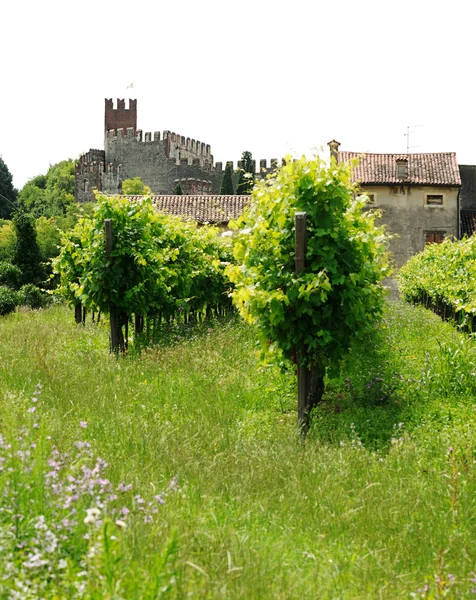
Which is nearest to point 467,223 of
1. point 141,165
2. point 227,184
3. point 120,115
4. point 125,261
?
point 227,184

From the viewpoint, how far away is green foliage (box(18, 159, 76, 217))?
88000mm

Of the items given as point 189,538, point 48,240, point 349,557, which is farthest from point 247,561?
point 48,240

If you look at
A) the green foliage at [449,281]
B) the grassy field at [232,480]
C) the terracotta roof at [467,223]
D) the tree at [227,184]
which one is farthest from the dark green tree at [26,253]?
the tree at [227,184]

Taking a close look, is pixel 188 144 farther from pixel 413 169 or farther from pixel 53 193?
pixel 413 169

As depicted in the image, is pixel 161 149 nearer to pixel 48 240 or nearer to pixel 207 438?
pixel 48 240

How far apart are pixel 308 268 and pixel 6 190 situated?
75.0m

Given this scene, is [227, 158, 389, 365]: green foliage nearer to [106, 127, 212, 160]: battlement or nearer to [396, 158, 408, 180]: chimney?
[396, 158, 408, 180]: chimney

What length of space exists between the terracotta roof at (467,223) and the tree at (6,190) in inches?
1824

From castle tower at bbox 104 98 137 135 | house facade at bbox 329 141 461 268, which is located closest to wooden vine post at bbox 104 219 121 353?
house facade at bbox 329 141 461 268

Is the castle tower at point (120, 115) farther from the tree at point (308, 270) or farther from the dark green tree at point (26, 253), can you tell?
the tree at point (308, 270)

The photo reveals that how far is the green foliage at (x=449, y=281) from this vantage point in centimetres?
1210

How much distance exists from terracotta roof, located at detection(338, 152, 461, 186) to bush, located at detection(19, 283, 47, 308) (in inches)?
784

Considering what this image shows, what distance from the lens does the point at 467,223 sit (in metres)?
46.1

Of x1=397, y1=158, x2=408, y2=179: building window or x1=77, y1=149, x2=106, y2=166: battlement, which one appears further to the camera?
x1=77, y1=149, x2=106, y2=166: battlement
